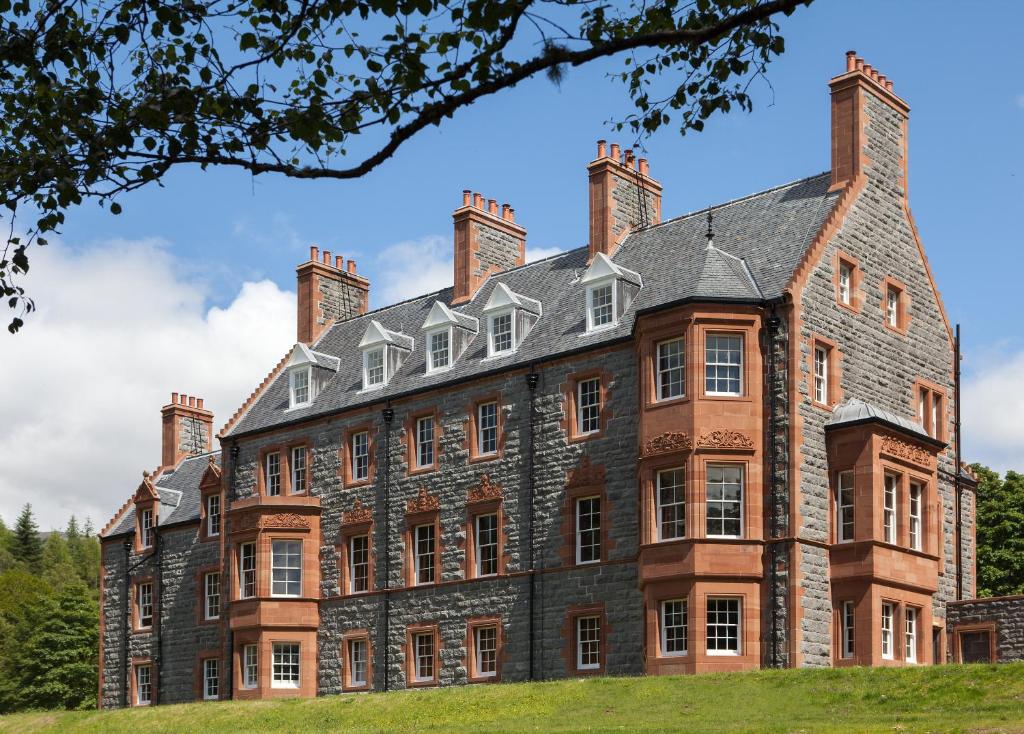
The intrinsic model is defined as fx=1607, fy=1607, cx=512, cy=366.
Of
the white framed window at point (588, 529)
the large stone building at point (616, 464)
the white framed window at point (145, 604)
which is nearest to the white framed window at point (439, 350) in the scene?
the large stone building at point (616, 464)

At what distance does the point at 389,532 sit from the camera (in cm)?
4850

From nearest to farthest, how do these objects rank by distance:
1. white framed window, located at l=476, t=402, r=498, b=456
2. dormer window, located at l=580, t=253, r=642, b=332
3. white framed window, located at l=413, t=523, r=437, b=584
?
dormer window, located at l=580, t=253, r=642, b=332, white framed window, located at l=476, t=402, r=498, b=456, white framed window, located at l=413, t=523, r=437, b=584

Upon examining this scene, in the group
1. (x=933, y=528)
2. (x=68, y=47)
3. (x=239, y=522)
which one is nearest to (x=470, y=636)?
(x=239, y=522)

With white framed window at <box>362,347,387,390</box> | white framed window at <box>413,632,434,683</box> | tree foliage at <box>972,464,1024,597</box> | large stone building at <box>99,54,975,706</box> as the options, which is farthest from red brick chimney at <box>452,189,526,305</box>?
tree foliage at <box>972,464,1024,597</box>

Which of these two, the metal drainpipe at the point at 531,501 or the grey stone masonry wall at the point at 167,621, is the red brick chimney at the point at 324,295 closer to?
the grey stone masonry wall at the point at 167,621

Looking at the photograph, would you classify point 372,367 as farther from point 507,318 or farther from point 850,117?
point 850,117

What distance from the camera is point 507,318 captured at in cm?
4766

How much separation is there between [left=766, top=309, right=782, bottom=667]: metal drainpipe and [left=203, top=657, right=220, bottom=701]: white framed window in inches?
891

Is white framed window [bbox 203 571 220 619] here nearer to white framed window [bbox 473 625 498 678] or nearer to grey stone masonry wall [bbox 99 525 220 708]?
grey stone masonry wall [bbox 99 525 220 708]

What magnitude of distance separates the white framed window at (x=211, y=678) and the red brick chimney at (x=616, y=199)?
63.8ft

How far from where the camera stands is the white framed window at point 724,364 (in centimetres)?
3997

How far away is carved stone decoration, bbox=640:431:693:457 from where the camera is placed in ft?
129

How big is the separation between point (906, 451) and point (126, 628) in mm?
32120

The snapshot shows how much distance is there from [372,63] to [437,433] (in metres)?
33.2
